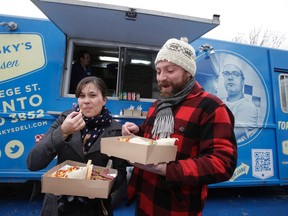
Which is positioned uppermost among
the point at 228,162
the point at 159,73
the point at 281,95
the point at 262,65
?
the point at 262,65

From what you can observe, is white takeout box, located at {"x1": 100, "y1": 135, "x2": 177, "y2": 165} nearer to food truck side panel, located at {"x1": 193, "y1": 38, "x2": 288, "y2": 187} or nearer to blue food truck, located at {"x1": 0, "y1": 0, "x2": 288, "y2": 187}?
blue food truck, located at {"x1": 0, "y1": 0, "x2": 288, "y2": 187}

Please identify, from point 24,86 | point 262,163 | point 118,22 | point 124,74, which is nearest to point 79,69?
point 124,74

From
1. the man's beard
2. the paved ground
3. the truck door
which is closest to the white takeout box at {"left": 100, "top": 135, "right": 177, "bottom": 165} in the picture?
the man's beard

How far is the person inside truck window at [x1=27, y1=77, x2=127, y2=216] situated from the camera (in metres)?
1.34

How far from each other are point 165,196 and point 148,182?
16 cm

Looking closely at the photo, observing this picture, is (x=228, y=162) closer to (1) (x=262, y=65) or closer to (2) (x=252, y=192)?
(1) (x=262, y=65)

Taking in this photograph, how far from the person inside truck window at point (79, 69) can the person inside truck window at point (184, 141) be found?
2483 mm

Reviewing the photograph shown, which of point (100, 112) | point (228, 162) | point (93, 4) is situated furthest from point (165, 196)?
point (93, 4)

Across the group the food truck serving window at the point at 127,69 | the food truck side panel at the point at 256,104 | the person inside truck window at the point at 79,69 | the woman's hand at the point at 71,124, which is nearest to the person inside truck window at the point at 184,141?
the woman's hand at the point at 71,124

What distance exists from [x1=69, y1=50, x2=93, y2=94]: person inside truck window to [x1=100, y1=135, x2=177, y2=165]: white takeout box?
104 inches

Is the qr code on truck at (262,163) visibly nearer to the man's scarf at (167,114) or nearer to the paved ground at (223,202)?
the paved ground at (223,202)

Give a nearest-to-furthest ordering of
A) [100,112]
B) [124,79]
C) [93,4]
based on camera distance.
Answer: [100,112]
[93,4]
[124,79]

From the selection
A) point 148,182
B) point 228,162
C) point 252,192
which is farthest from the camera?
point 252,192

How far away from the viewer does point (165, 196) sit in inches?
53.4
